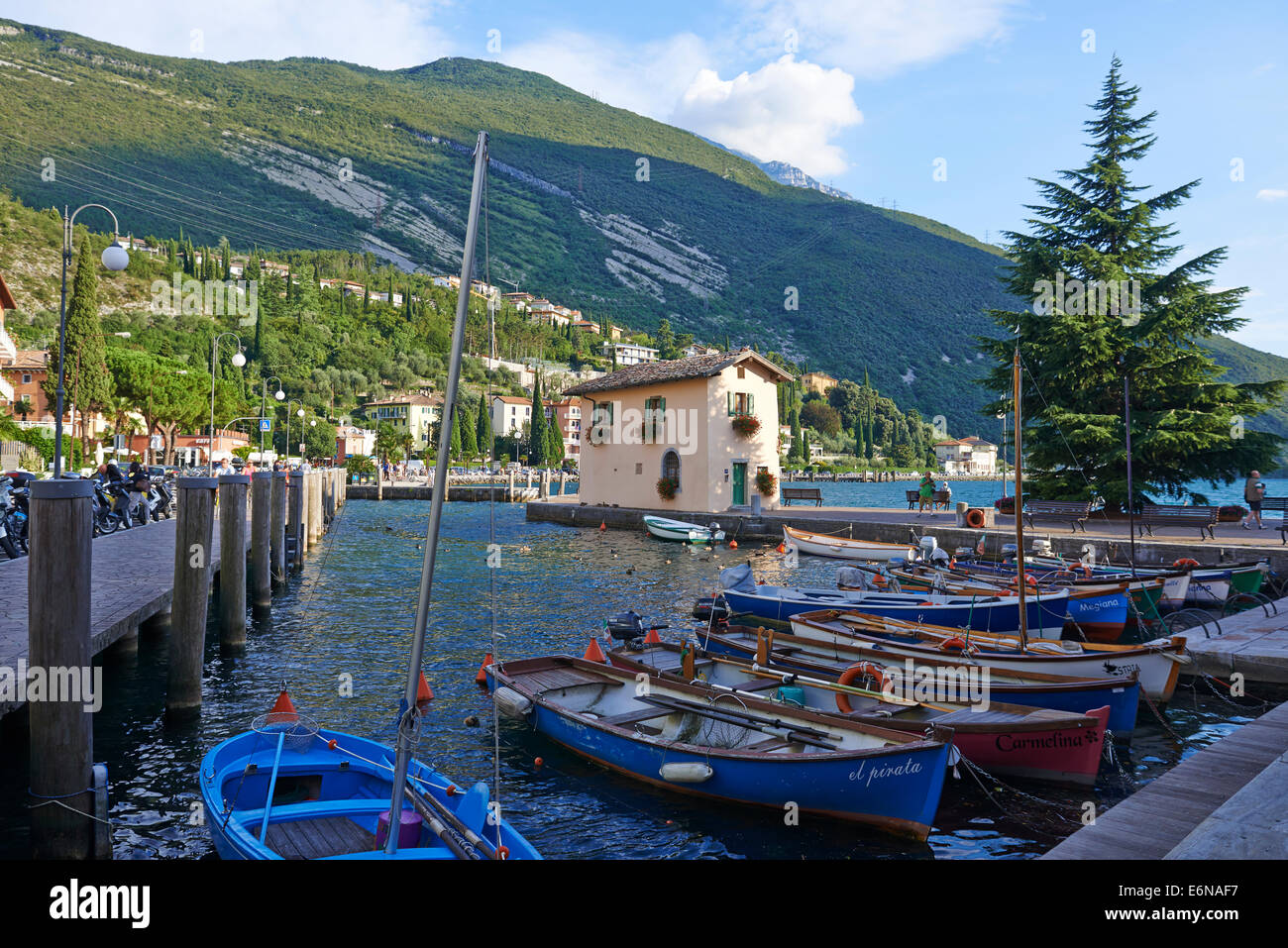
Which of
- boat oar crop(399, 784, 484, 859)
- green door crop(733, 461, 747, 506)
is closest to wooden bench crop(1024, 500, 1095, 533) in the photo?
green door crop(733, 461, 747, 506)

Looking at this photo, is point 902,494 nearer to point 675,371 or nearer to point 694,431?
point 675,371

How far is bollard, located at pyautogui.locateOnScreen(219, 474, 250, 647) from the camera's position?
13.2 meters

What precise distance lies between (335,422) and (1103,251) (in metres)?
102

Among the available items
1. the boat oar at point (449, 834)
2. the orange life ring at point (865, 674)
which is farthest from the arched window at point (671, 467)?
the boat oar at point (449, 834)

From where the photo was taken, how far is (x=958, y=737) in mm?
8422

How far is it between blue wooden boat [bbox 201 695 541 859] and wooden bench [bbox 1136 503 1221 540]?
2404 cm

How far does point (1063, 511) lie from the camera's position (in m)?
26.5

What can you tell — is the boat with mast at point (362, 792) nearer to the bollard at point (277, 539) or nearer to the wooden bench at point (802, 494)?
the bollard at point (277, 539)

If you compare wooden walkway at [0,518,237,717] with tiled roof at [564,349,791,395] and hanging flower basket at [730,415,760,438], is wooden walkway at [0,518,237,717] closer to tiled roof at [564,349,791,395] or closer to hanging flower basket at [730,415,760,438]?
tiled roof at [564,349,791,395]

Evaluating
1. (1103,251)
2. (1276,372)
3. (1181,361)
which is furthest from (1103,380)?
(1276,372)

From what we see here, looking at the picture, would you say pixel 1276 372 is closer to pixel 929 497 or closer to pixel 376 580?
pixel 929 497

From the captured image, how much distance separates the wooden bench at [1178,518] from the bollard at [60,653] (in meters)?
26.2

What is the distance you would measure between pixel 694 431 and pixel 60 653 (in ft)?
111

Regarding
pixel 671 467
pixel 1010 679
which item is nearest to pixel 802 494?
pixel 671 467
